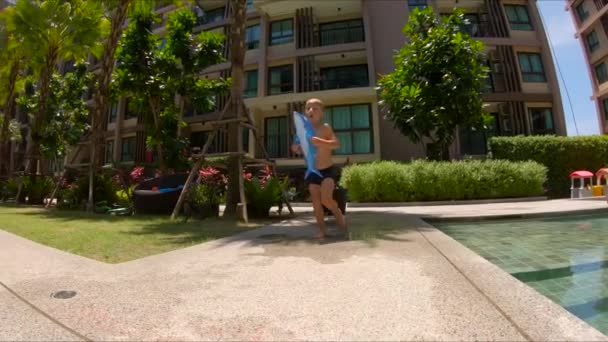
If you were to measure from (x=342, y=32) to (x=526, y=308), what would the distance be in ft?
67.7

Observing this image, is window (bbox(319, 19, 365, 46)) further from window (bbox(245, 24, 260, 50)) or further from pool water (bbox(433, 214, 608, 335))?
pool water (bbox(433, 214, 608, 335))

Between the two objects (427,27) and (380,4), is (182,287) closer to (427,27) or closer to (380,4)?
(427,27)

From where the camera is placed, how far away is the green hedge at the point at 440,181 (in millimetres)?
10969

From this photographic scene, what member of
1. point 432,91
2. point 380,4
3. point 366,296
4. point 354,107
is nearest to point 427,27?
point 432,91

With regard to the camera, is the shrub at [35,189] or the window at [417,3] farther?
the window at [417,3]

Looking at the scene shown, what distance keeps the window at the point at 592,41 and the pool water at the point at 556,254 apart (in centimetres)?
2755

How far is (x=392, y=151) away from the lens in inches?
711

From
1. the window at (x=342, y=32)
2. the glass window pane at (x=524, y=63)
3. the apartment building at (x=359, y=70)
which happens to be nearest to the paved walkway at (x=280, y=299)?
the apartment building at (x=359, y=70)

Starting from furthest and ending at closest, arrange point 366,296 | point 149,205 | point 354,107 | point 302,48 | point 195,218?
point 302,48 → point 354,107 → point 149,205 → point 195,218 → point 366,296

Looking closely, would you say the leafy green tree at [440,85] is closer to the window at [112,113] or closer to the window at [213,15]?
the window at [213,15]

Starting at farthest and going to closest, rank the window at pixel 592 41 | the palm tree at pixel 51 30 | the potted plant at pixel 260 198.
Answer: the window at pixel 592 41 < the palm tree at pixel 51 30 < the potted plant at pixel 260 198

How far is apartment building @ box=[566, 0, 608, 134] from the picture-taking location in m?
24.6

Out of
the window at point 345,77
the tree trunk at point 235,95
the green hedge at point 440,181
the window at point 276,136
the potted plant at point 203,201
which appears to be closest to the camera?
the potted plant at point 203,201

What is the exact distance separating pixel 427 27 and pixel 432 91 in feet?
9.92
